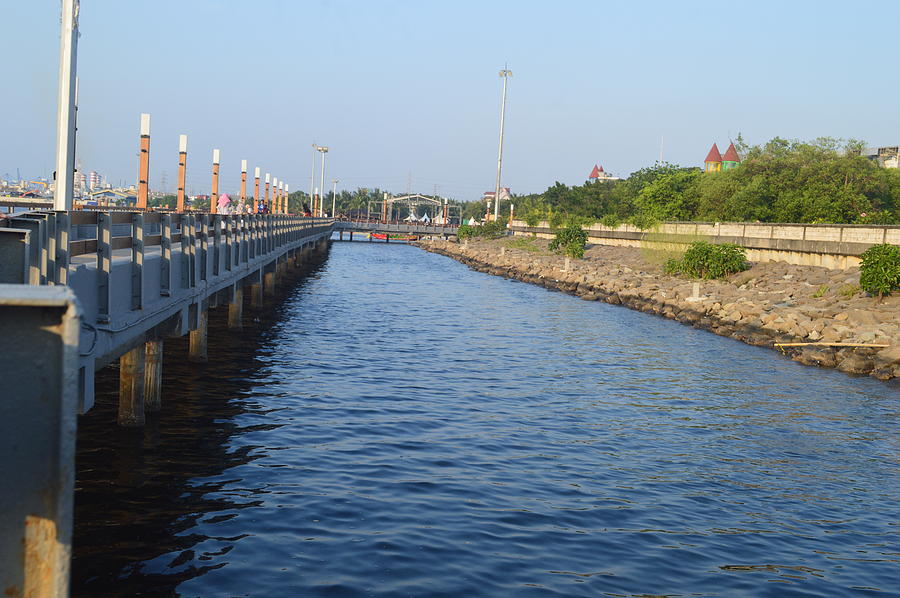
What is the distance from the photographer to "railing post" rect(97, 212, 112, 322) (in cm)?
924

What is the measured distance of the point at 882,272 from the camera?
96.2ft

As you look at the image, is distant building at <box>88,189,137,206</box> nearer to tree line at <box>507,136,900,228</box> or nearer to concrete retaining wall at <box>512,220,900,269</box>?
concrete retaining wall at <box>512,220,900,269</box>

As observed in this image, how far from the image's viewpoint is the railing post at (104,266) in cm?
924

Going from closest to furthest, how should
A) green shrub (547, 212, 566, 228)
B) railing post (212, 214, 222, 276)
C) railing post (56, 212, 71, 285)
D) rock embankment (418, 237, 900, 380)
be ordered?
railing post (56, 212, 71, 285), railing post (212, 214, 222, 276), rock embankment (418, 237, 900, 380), green shrub (547, 212, 566, 228)

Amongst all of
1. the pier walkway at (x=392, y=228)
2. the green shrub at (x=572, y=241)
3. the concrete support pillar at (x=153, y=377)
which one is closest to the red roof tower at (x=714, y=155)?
the pier walkway at (x=392, y=228)

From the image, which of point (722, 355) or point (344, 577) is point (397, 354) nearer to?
point (722, 355)

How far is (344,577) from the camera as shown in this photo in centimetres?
842

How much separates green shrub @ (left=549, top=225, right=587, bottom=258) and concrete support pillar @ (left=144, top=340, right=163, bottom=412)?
54.5 metres

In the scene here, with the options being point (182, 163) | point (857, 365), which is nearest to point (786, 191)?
point (857, 365)

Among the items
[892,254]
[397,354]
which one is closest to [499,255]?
[892,254]

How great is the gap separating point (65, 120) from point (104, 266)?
2.61 meters

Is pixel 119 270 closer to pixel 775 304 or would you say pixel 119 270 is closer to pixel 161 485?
pixel 161 485

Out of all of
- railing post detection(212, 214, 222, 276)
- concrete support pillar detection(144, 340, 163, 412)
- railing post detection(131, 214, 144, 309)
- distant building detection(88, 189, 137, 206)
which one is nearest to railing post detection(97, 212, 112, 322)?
railing post detection(131, 214, 144, 309)

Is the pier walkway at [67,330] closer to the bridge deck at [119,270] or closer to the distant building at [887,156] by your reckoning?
the bridge deck at [119,270]
